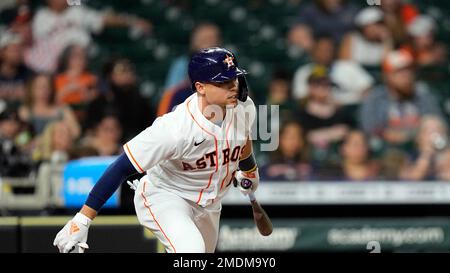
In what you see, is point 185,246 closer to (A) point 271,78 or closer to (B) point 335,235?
(B) point 335,235

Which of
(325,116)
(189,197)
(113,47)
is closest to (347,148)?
(325,116)

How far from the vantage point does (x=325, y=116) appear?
29.4 feet

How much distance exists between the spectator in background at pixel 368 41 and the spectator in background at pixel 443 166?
4.13 ft

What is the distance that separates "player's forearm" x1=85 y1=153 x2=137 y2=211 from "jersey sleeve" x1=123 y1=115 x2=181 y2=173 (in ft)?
0.14

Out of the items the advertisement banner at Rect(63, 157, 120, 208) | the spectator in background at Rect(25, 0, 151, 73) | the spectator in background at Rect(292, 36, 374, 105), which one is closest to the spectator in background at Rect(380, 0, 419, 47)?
the spectator in background at Rect(292, 36, 374, 105)

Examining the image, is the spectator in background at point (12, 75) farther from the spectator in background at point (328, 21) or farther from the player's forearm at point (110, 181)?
the player's forearm at point (110, 181)

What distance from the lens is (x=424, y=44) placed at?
9.73m

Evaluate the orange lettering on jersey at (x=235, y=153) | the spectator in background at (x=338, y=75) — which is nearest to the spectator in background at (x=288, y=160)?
the spectator in background at (x=338, y=75)

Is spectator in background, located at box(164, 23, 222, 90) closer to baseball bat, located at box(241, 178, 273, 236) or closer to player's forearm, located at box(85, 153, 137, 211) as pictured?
baseball bat, located at box(241, 178, 273, 236)

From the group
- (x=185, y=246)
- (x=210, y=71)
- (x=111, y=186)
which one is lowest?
(x=185, y=246)

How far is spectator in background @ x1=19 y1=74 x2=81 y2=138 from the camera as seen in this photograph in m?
8.85

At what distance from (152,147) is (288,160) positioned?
4.18 m

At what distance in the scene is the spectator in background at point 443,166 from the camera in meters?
8.67

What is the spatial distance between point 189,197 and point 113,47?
200 inches
